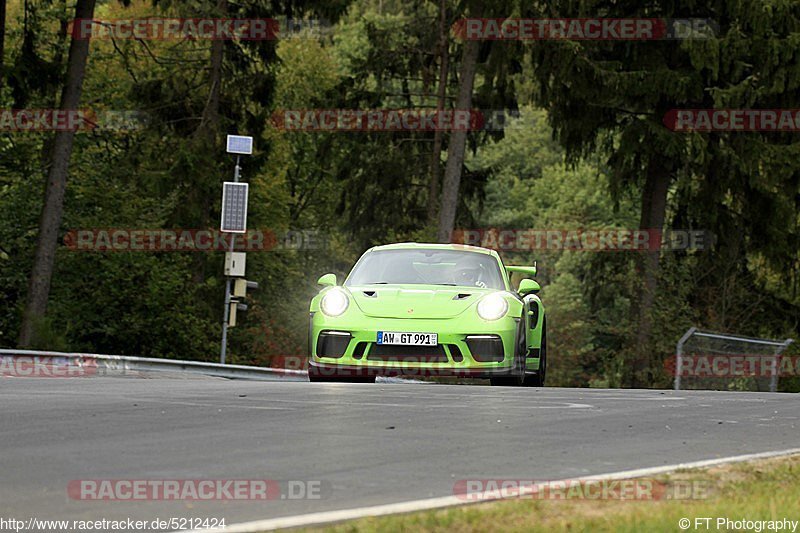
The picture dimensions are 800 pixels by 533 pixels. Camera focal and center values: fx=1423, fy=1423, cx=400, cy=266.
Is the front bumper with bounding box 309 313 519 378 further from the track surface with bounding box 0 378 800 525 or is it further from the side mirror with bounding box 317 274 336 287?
the side mirror with bounding box 317 274 336 287

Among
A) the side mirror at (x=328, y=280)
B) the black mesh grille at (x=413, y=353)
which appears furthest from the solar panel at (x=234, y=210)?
the black mesh grille at (x=413, y=353)

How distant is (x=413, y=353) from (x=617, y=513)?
7.63 meters

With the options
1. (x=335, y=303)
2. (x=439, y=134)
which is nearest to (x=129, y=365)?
(x=335, y=303)

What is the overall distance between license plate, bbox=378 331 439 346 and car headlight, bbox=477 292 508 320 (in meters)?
0.63

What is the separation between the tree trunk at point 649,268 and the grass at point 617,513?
24837 millimetres

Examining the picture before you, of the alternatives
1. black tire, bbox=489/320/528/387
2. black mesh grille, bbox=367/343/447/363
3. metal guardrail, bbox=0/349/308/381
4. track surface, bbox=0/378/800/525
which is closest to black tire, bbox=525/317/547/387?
black tire, bbox=489/320/528/387

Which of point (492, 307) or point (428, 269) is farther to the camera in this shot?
point (428, 269)

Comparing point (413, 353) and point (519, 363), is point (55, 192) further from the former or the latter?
point (413, 353)

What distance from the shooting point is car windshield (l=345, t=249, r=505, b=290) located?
15.7 meters

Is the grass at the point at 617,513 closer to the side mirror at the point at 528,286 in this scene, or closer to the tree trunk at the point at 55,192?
the side mirror at the point at 528,286

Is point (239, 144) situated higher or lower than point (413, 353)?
higher

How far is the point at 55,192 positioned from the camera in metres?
32.5

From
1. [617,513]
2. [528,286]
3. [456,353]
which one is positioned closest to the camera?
[617,513]

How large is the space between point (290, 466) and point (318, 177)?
63.8 metres
